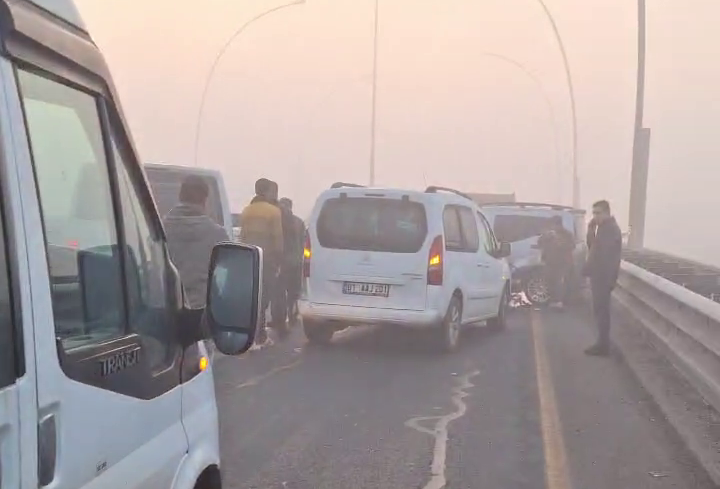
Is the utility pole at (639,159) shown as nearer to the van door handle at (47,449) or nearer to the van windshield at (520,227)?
the van windshield at (520,227)

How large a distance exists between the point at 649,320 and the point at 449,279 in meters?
2.87

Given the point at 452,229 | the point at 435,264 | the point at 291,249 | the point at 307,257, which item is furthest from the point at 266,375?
the point at 291,249

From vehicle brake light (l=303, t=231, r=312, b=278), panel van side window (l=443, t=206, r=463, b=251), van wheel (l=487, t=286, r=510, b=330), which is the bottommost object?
van wheel (l=487, t=286, r=510, b=330)

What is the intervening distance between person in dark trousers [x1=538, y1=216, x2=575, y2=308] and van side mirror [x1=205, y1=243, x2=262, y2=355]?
1590cm

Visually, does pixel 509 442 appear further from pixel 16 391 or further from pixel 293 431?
pixel 16 391

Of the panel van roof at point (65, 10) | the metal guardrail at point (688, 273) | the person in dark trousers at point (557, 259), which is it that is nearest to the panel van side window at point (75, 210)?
the panel van roof at point (65, 10)

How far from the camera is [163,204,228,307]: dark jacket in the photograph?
23.0 feet

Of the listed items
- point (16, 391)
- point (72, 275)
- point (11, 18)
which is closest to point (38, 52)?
point (11, 18)

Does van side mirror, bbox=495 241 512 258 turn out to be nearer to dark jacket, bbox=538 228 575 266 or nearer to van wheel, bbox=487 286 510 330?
van wheel, bbox=487 286 510 330

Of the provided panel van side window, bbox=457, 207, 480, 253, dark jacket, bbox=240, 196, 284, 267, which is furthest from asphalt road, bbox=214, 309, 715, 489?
panel van side window, bbox=457, 207, 480, 253

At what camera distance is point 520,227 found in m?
19.9

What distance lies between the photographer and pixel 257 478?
6070mm

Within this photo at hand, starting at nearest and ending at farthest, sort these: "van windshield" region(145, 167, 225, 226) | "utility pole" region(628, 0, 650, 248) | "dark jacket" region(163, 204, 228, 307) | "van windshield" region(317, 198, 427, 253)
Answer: "dark jacket" region(163, 204, 228, 307) < "van windshield" region(145, 167, 225, 226) < "van windshield" region(317, 198, 427, 253) < "utility pole" region(628, 0, 650, 248)

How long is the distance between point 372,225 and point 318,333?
5.27ft
